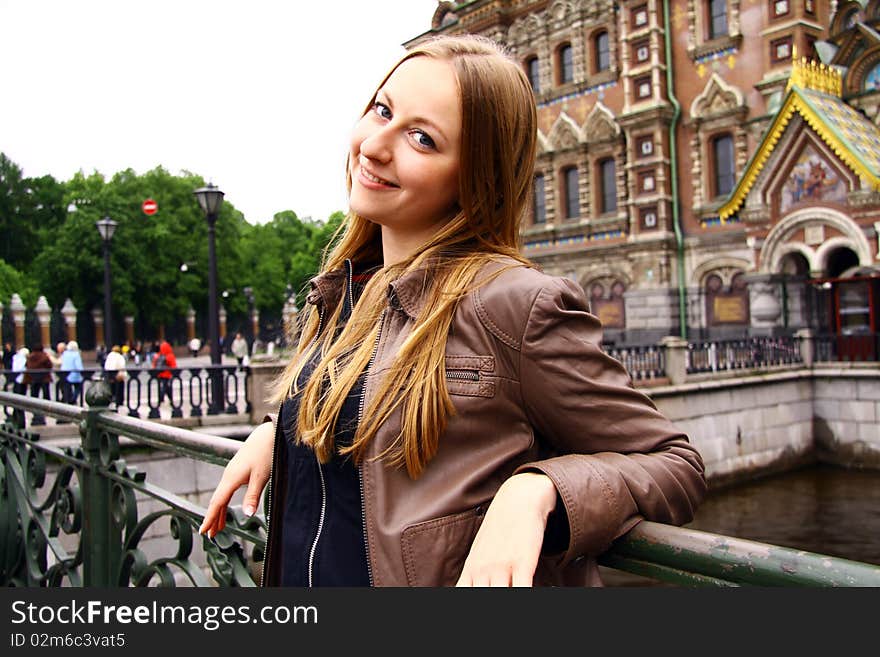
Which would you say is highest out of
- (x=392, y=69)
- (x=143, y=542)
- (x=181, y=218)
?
(x=181, y=218)

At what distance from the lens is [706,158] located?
2316cm

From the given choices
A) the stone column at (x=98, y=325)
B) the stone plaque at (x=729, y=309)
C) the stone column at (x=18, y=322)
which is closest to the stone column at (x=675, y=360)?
the stone plaque at (x=729, y=309)

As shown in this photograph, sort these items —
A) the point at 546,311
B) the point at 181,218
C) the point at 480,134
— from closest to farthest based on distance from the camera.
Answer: the point at 546,311, the point at 480,134, the point at 181,218

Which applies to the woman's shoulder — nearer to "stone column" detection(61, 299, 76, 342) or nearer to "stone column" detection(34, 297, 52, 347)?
"stone column" detection(34, 297, 52, 347)

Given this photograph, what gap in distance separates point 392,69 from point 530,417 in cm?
86

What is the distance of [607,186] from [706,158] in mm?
3525

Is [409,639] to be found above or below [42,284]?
below

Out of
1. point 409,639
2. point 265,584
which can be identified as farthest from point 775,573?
point 265,584

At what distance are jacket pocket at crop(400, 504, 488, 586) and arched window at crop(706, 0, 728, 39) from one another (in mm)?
24329

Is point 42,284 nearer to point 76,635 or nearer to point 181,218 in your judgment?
point 181,218

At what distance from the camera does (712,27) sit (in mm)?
23141

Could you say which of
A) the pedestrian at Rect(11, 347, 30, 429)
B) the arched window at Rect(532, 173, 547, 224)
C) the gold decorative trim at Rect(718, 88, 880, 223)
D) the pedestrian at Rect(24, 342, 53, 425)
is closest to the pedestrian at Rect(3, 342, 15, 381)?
the pedestrian at Rect(11, 347, 30, 429)

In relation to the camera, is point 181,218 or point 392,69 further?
point 181,218

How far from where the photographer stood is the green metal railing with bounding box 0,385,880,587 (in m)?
1.26
